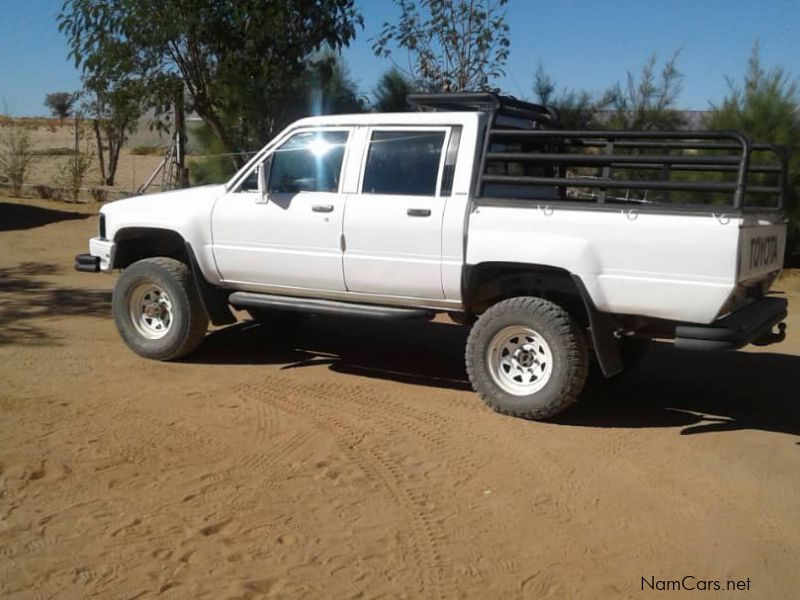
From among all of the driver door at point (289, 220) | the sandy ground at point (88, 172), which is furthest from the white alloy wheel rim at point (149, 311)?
the sandy ground at point (88, 172)

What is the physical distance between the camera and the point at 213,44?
1208 cm

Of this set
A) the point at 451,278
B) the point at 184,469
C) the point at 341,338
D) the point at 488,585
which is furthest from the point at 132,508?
the point at 341,338

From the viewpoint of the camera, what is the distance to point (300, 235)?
22.4 ft

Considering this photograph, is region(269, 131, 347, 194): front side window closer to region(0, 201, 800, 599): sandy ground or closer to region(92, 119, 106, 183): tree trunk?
region(0, 201, 800, 599): sandy ground

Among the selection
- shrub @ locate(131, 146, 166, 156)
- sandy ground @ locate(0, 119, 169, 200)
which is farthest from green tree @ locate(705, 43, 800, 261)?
shrub @ locate(131, 146, 166, 156)

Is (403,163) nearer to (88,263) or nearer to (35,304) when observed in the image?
(88,263)

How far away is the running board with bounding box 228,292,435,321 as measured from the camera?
21.6 ft

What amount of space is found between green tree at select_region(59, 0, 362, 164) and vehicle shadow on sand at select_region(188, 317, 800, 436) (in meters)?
4.37

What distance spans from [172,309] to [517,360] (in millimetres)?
3031

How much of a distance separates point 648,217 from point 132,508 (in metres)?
3.44

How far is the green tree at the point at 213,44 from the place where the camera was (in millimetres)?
11406

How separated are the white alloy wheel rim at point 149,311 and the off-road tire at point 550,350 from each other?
114 inches

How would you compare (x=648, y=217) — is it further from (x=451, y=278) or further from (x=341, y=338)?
(x=341, y=338)

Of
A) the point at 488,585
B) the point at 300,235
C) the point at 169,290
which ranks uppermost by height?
the point at 300,235
